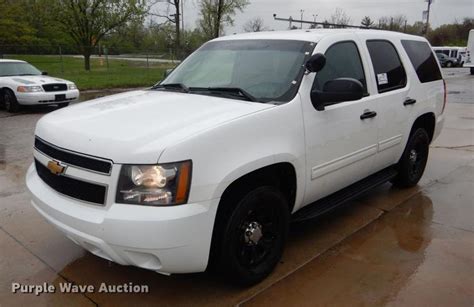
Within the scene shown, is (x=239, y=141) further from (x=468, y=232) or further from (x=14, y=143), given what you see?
(x=14, y=143)

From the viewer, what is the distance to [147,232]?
8.56ft

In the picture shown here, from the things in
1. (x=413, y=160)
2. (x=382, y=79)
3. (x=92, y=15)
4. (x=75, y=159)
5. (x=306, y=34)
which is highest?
(x=92, y=15)

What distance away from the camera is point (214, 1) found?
1252 inches

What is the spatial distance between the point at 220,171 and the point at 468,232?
2905 millimetres

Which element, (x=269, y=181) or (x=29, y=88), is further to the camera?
(x=29, y=88)

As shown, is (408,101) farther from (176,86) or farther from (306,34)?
(176,86)

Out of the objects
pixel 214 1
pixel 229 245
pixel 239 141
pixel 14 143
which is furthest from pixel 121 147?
pixel 214 1

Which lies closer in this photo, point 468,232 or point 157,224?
point 157,224

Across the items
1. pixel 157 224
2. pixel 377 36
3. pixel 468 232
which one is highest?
pixel 377 36

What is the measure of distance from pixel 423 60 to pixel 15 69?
1220 centimetres

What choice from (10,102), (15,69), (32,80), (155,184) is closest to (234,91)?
(155,184)

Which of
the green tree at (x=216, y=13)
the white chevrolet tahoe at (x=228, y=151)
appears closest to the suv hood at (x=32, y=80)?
Answer: the white chevrolet tahoe at (x=228, y=151)

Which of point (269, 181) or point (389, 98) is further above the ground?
point (389, 98)

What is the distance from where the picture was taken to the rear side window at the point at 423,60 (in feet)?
16.9
